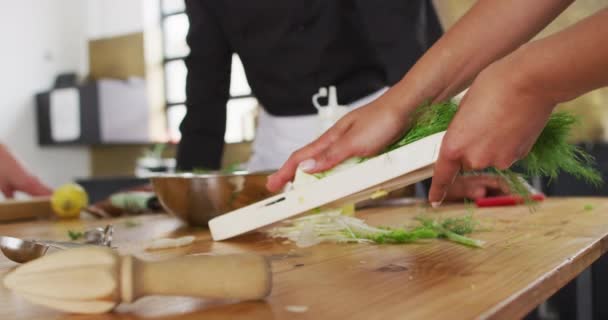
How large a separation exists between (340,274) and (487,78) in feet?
0.78

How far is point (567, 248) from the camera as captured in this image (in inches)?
29.0

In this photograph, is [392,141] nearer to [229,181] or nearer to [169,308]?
[229,181]

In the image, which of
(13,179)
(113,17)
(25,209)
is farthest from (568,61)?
(113,17)

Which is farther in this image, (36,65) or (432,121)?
(36,65)

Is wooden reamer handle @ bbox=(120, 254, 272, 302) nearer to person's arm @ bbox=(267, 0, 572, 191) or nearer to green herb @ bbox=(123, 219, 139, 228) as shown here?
person's arm @ bbox=(267, 0, 572, 191)

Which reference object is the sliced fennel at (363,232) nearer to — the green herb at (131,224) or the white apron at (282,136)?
the green herb at (131,224)

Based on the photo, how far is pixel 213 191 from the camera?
110 centimetres

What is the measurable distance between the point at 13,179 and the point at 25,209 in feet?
0.94

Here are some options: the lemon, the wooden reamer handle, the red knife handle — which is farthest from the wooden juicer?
the lemon

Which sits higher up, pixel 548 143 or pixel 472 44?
pixel 472 44

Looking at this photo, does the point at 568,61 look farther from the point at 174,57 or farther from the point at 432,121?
the point at 174,57

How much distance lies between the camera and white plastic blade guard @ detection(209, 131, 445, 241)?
692 mm

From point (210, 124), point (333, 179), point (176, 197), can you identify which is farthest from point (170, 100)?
point (333, 179)

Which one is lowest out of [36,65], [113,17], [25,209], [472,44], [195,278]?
[25,209]
